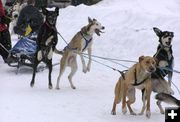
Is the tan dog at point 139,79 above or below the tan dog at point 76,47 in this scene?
below

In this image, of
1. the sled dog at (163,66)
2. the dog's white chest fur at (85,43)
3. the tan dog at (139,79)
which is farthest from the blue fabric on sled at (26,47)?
Result: the tan dog at (139,79)

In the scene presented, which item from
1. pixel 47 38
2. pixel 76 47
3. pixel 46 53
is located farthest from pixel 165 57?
pixel 46 53

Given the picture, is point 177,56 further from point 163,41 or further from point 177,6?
point 177,6

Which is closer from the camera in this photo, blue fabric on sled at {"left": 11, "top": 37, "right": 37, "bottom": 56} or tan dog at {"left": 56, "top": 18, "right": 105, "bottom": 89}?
tan dog at {"left": 56, "top": 18, "right": 105, "bottom": 89}

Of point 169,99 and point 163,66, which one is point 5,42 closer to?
point 163,66

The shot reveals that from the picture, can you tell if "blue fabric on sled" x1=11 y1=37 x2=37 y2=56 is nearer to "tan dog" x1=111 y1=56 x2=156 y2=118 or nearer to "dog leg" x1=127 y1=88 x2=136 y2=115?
"dog leg" x1=127 y1=88 x2=136 y2=115

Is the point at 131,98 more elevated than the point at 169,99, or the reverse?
the point at 169,99

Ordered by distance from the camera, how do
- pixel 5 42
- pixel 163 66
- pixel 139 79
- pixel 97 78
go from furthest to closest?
pixel 5 42 → pixel 97 78 → pixel 163 66 → pixel 139 79

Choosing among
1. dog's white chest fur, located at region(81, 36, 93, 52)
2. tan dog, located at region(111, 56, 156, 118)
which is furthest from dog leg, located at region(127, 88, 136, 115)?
dog's white chest fur, located at region(81, 36, 93, 52)

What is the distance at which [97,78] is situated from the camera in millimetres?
9797

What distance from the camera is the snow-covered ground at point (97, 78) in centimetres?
683

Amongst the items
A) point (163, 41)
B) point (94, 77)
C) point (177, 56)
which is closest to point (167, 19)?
point (177, 56)

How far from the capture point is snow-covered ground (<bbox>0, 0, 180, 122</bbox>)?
6.83 meters

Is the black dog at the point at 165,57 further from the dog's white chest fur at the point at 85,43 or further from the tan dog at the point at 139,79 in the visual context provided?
the dog's white chest fur at the point at 85,43
